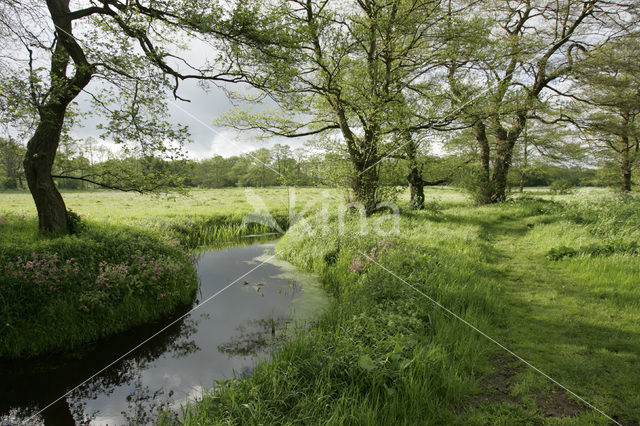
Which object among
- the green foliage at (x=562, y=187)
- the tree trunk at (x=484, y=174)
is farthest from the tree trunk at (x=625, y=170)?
the tree trunk at (x=484, y=174)

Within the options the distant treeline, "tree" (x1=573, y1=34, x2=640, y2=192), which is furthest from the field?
"tree" (x1=573, y1=34, x2=640, y2=192)

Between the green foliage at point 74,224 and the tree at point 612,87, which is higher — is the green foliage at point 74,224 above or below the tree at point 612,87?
below

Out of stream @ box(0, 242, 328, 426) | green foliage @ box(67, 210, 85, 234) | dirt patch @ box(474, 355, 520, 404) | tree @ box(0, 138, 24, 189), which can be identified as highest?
tree @ box(0, 138, 24, 189)

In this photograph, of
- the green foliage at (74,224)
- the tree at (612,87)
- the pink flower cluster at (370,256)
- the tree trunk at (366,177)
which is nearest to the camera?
the pink flower cluster at (370,256)

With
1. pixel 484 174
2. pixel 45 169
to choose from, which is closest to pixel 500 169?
pixel 484 174

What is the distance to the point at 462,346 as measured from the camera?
4156 mm

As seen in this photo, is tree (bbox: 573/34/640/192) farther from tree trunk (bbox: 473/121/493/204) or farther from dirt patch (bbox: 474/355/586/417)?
dirt patch (bbox: 474/355/586/417)

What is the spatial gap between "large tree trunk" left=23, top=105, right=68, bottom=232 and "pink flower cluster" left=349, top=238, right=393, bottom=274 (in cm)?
891

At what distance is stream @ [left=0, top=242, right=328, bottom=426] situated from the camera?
4.23m

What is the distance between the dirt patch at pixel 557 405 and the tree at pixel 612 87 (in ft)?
63.4

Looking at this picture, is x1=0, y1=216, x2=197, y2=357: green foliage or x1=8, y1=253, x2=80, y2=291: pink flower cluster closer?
x1=0, y1=216, x2=197, y2=357: green foliage

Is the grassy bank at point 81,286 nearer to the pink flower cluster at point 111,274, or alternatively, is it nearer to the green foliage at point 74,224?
the pink flower cluster at point 111,274

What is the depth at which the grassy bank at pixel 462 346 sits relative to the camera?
310 centimetres

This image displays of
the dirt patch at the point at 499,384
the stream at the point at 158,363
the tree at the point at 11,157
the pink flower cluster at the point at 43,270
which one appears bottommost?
the stream at the point at 158,363
